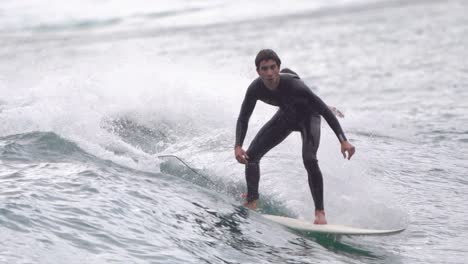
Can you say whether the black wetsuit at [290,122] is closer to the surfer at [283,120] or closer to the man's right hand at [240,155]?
the surfer at [283,120]

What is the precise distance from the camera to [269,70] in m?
8.74

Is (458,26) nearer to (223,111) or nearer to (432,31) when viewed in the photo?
(432,31)

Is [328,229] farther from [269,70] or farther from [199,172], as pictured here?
[199,172]

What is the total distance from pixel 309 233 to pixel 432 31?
35.9m

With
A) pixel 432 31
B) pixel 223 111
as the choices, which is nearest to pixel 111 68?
pixel 223 111

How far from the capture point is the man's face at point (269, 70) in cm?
870

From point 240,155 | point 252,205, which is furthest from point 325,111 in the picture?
point 252,205

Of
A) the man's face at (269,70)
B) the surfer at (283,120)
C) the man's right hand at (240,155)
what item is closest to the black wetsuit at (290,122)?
the surfer at (283,120)

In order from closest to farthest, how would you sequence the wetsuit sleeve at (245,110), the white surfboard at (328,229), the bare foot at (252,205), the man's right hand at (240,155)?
the white surfboard at (328,229) < the man's right hand at (240,155) < the wetsuit sleeve at (245,110) < the bare foot at (252,205)

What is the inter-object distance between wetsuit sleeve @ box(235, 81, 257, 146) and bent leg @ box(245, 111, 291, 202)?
27 cm

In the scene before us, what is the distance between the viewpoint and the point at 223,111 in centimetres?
1527

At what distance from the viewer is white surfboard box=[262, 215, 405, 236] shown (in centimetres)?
851

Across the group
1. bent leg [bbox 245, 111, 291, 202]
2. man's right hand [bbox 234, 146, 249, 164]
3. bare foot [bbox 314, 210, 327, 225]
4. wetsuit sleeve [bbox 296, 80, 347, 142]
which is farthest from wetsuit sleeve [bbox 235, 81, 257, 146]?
bare foot [bbox 314, 210, 327, 225]

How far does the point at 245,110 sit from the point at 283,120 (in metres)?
0.49
